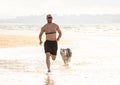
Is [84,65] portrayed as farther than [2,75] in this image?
Yes

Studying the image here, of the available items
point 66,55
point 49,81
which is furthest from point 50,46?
point 66,55

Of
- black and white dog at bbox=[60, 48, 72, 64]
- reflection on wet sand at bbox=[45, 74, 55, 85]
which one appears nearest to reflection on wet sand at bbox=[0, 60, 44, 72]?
black and white dog at bbox=[60, 48, 72, 64]

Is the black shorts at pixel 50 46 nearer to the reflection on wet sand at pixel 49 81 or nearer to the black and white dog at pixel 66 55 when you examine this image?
the reflection on wet sand at pixel 49 81

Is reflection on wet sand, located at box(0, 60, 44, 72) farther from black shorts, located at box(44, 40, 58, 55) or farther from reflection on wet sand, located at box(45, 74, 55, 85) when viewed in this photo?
reflection on wet sand, located at box(45, 74, 55, 85)

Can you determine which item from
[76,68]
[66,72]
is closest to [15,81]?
[66,72]

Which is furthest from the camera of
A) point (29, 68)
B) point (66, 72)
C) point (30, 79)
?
point (29, 68)

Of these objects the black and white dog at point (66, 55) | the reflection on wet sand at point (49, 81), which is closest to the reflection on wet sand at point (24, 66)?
the black and white dog at point (66, 55)

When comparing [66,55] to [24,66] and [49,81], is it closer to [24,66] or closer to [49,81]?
[24,66]

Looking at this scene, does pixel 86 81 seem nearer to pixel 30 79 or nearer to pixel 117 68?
pixel 30 79

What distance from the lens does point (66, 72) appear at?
13.6 meters

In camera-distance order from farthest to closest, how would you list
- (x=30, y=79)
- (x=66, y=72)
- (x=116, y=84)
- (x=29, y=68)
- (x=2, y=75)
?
(x=29, y=68) < (x=66, y=72) < (x=2, y=75) < (x=30, y=79) < (x=116, y=84)

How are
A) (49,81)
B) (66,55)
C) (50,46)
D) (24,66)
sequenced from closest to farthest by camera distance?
(49,81), (50,46), (24,66), (66,55)

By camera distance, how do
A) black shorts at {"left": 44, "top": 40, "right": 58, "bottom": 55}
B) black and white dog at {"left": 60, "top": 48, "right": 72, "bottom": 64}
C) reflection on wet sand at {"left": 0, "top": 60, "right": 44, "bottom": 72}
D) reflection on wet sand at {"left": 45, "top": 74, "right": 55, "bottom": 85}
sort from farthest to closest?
black and white dog at {"left": 60, "top": 48, "right": 72, "bottom": 64} → reflection on wet sand at {"left": 0, "top": 60, "right": 44, "bottom": 72} → black shorts at {"left": 44, "top": 40, "right": 58, "bottom": 55} → reflection on wet sand at {"left": 45, "top": 74, "right": 55, "bottom": 85}

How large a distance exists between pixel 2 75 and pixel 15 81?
55.9 inches
